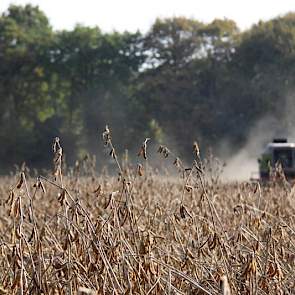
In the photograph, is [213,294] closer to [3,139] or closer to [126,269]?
[126,269]

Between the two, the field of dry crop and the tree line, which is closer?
the field of dry crop

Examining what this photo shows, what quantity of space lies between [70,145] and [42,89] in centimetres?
461

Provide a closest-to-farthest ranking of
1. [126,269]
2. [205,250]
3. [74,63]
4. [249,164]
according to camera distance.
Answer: [126,269] < [205,250] < [249,164] < [74,63]

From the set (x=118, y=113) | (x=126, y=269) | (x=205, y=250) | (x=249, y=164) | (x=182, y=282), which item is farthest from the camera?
(x=118, y=113)

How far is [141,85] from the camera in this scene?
149ft

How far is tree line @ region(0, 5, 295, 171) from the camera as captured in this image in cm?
4134

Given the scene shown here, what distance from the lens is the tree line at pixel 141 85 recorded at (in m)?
41.3

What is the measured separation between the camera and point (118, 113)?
43750mm

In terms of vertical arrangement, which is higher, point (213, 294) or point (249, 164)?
point (213, 294)

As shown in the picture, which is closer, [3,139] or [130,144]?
[130,144]

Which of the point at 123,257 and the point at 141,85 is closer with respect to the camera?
the point at 123,257

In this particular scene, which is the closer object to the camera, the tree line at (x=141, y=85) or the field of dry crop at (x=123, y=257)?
the field of dry crop at (x=123, y=257)

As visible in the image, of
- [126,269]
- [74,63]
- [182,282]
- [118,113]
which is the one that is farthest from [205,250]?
[74,63]

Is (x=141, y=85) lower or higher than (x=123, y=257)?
lower
